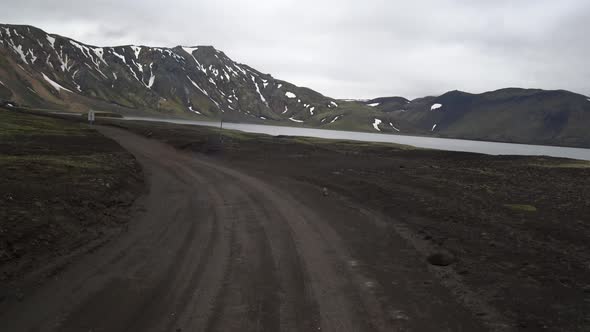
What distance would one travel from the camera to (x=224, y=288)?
9.16 metres

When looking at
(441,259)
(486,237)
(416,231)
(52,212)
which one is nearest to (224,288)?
(441,259)

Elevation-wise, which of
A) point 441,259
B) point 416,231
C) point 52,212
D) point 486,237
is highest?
point 486,237

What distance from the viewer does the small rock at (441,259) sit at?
1172 cm

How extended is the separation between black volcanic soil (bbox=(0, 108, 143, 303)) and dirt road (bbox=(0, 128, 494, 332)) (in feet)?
2.35

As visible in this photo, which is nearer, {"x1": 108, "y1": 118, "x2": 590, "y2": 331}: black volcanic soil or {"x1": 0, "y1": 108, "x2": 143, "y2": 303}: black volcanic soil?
{"x1": 108, "y1": 118, "x2": 590, "y2": 331}: black volcanic soil

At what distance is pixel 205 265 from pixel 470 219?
12932 mm

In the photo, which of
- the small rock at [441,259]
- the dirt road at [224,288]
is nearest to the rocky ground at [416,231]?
the small rock at [441,259]

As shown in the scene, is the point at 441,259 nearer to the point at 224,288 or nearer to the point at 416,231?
the point at 416,231

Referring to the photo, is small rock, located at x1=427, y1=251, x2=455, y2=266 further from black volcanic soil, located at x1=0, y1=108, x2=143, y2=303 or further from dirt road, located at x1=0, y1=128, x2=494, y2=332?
black volcanic soil, located at x1=0, y1=108, x2=143, y2=303

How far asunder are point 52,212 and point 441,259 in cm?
1338

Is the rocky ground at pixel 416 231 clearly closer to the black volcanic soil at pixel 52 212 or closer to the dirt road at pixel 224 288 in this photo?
the black volcanic soil at pixel 52 212

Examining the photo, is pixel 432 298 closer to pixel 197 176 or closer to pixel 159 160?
pixel 197 176

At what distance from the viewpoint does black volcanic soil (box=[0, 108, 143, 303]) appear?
9.80 meters

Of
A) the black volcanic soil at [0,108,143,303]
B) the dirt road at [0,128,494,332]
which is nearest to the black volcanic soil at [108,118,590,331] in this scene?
the dirt road at [0,128,494,332]
